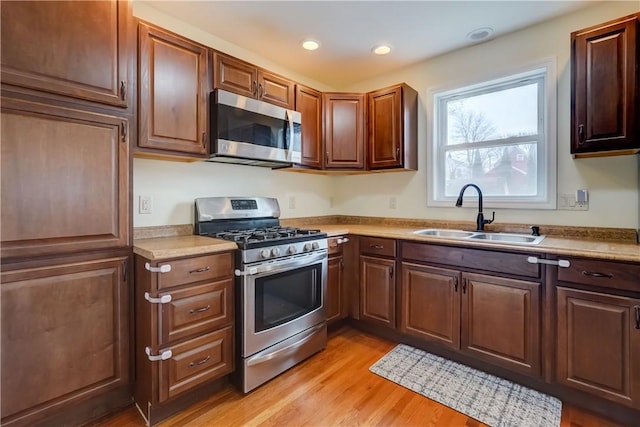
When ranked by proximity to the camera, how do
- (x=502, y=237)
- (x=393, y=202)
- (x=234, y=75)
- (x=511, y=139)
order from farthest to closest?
(x=393, y=202) → (x=511, y=139) → (x=502, y=237) → (x=234, y=75)

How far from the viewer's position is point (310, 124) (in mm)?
2865

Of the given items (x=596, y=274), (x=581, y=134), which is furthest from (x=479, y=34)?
(x=596, y=274)

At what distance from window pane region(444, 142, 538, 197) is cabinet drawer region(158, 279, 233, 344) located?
85.4 inches

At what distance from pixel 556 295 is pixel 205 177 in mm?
2491

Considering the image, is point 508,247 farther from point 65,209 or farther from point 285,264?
point 65,209

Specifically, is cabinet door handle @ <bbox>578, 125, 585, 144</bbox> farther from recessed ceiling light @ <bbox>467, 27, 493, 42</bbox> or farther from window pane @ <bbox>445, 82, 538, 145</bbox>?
recessed ceiling light @ <bbox>467, 27, 493, 42</bbox>

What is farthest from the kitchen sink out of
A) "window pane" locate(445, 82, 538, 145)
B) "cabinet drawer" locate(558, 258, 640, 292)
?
"window pane" locate(445, 82, 538, 145)

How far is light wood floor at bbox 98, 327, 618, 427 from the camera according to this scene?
1.65m

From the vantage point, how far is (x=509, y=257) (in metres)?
1.92

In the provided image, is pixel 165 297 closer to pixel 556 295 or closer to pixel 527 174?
pixel 556 295

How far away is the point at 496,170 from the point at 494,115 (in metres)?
0.48

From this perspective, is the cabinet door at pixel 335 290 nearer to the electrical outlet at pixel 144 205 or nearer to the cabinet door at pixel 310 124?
the cabinet door at pixel 310 124

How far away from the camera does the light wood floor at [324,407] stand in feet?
5.41

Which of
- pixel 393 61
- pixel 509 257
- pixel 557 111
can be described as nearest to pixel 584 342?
pixel 509 257
